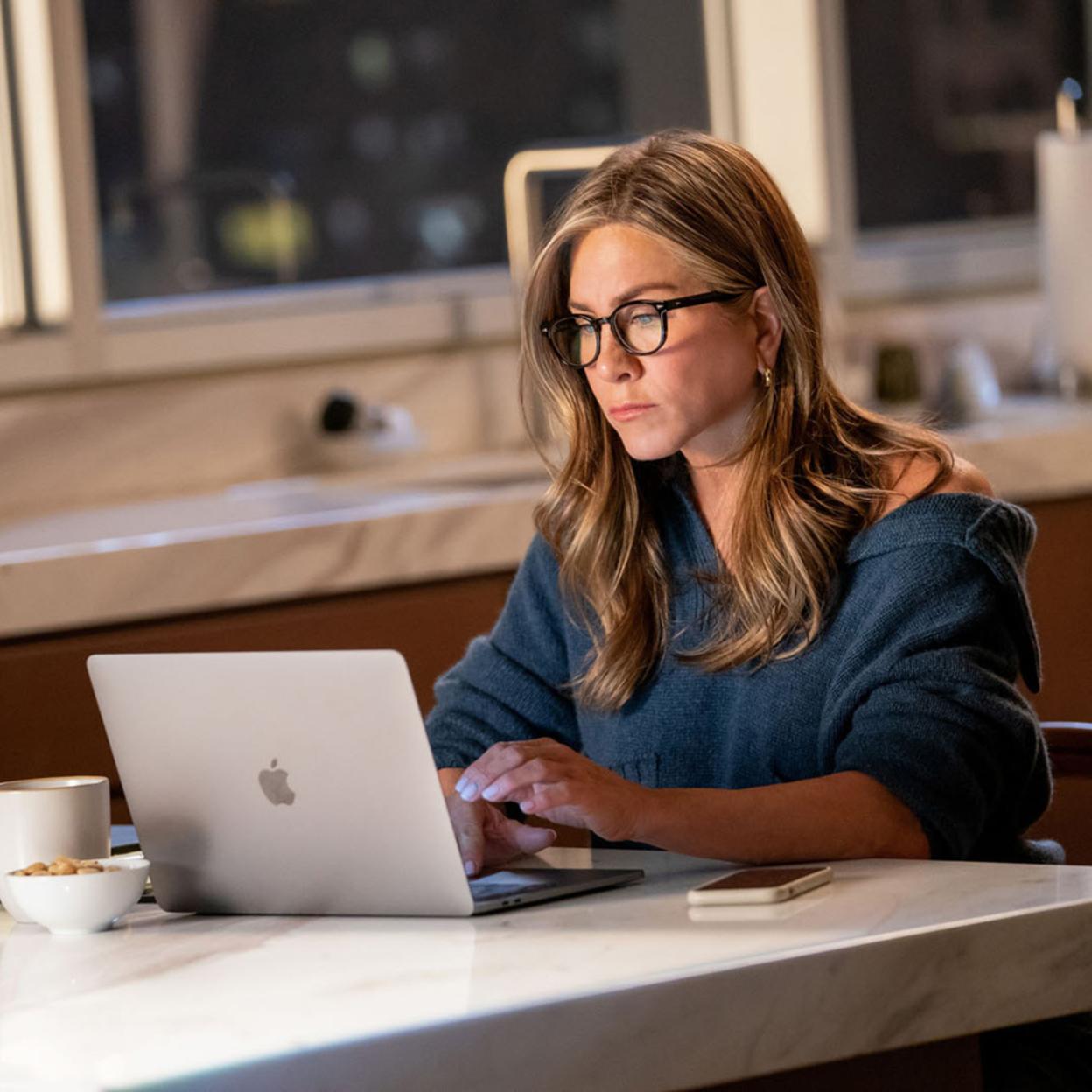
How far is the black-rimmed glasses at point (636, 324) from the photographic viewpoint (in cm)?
172

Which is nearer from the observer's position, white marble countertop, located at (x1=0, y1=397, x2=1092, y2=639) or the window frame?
white marble countertop, located at (x1=0, y1=397, x2=1092, y2=639)

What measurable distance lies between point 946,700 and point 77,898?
26.0 inches

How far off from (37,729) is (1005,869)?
1.41 metres

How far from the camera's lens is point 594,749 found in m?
1.87

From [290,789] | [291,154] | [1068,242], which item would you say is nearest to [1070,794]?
[290,789]

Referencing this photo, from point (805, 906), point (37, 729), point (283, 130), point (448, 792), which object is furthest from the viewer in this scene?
point (283, 130)

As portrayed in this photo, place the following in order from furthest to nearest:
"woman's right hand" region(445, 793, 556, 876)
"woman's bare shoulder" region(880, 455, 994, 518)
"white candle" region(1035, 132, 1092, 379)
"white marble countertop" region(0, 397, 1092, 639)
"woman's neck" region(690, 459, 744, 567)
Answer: "white candle" region(1035, 132, 1092, 379) < "white marble countertop" region(0, 397, 1092, 639) < "woman's neck" region(690, 459, 744, 567) < "woman's bare shoulder" region(880, 455, 994, 518) < "woman's right hand" region(445, 793, 556, 876)

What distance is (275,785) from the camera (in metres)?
1.35

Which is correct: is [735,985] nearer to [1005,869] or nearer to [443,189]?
[1005,869]

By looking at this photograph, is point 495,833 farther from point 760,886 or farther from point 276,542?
point 276,542

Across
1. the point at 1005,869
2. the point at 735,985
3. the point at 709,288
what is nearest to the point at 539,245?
the point at 709,288

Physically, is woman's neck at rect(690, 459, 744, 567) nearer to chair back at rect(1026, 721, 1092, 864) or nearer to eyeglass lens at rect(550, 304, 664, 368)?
eyeglass lens at rect(550, 304, 664, 368)

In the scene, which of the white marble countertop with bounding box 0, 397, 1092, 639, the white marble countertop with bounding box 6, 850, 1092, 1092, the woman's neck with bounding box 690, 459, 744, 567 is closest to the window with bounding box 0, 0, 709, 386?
the white marble countertop with bounding box 0, 397, 1092, 639

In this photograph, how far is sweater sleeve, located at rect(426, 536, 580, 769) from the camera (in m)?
1.92
